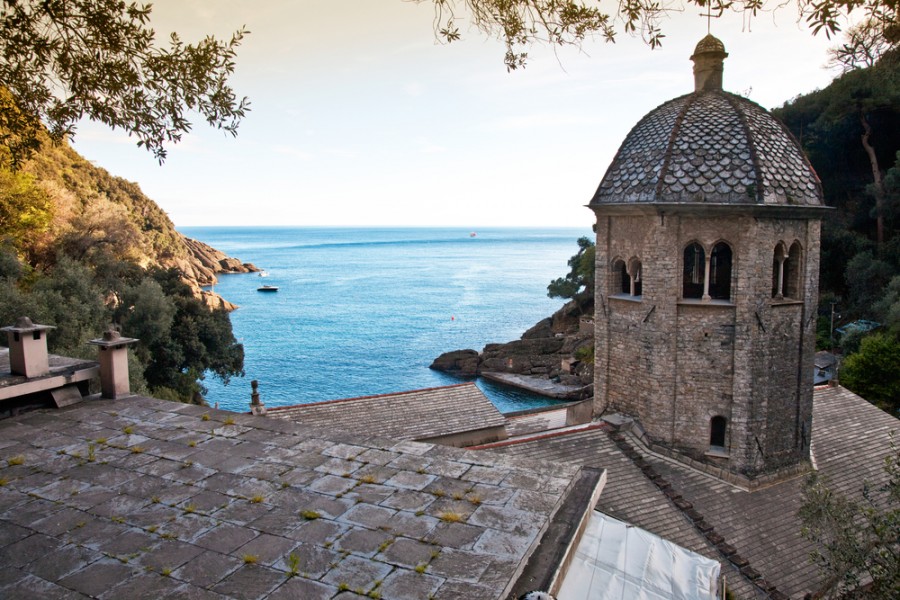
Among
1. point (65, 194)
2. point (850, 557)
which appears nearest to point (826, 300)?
point (850, 557)

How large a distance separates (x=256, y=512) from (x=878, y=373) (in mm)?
31583

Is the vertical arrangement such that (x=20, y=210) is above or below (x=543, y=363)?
above

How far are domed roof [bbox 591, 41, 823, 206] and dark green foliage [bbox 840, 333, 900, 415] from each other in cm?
1786

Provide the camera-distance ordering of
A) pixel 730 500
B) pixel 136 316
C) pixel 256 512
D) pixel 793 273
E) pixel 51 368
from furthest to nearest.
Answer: pixel 136 316, pixel 793 273, pixel 730 500, pixel 51 368, pixel 256 512

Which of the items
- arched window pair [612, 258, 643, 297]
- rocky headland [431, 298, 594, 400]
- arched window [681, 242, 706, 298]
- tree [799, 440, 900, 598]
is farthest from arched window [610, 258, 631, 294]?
rocky headland [431, 298, 594, 400]

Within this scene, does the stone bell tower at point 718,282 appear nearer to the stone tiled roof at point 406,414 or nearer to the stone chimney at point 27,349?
the stone tiled roof at point 406,414

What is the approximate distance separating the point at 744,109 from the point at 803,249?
3.89 m

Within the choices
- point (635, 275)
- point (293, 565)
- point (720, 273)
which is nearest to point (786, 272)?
point (720, 273)

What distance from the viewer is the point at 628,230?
15500 mm

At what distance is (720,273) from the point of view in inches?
610

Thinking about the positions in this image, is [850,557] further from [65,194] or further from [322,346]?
[322,346]

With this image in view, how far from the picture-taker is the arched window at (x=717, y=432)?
15078 mm

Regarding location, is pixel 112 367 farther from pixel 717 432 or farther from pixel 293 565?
pixel 717 432

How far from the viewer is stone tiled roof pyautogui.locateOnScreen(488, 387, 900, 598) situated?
12.5 metres
